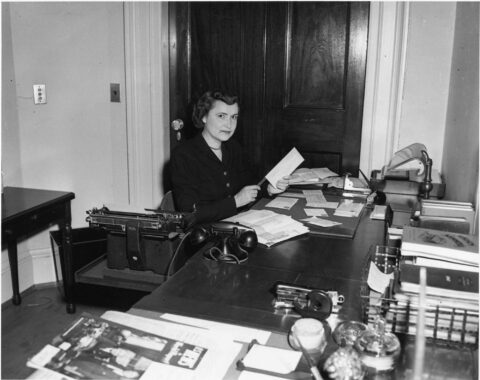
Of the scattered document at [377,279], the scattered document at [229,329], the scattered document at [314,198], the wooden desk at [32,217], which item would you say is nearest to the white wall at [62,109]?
the wooden desk at [32,217]

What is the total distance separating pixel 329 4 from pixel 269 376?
272 centimetres

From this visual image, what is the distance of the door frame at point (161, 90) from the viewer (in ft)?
10.4

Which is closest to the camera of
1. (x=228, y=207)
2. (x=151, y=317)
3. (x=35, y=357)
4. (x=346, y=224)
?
(x=35, y=357)

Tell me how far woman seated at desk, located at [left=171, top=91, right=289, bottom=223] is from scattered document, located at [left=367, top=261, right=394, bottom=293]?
108 cm

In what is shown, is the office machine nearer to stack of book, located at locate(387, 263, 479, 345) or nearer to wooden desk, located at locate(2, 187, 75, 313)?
stack of book, located at locate(387, 263, 479, 345)

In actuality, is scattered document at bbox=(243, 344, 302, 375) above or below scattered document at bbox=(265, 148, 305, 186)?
below

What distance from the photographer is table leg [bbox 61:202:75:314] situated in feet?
9.95

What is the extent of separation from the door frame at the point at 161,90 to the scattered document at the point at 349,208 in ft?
2.45

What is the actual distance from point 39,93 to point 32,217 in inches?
37.6

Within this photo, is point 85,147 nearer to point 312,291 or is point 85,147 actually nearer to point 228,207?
point 228,207

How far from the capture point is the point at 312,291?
1401mm

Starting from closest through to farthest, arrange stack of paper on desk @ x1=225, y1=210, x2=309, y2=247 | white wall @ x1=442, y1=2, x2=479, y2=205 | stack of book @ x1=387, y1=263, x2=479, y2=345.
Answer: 1. stack of book @ x1=387, y1=263, x2=479, y2=345
2. stack of paper on desk @ x1=225, y1=210, x2=309, y2=247
3. white wall @ x1=442, y1=2, x2=479, y2=205

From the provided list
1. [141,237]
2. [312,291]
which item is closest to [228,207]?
[141,237]

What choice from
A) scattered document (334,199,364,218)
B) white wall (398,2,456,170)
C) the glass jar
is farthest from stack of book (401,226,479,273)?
white wall (398,2,456,170)
